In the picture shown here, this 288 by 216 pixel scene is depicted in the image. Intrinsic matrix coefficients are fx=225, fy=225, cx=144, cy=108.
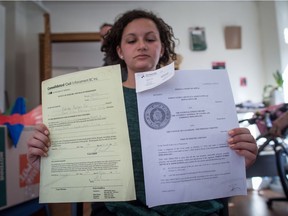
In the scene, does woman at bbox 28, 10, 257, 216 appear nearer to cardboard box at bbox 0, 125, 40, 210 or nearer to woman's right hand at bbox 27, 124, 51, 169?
woman's right hand at bbox 27, 124, 51, 169

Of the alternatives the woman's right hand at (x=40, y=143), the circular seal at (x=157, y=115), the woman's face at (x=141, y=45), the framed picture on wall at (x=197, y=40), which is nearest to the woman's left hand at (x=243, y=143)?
the circular seal at (x=157, y=115)

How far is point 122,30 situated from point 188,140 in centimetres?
51

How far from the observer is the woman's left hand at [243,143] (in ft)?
1.85

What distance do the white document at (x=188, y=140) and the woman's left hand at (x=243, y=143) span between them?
0.04ft

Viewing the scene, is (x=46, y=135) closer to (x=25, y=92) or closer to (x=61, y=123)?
(x=61, y=123)

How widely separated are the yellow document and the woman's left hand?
0.86 feet

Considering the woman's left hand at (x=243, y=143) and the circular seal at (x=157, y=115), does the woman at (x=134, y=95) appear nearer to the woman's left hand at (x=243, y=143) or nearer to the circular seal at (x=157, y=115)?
the woman's left hand at (x=243, y=143)

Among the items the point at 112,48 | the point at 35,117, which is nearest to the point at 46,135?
the point at 112,48

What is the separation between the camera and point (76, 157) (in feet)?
1.93

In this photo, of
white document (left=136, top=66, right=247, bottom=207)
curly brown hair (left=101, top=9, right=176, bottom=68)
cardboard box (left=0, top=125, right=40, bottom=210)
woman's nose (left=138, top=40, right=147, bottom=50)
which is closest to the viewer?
white document (left=136, top=66, right=247, bottom=207)

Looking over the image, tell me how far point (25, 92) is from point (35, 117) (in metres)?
1.71

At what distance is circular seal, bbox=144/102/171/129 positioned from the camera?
1.89 feet

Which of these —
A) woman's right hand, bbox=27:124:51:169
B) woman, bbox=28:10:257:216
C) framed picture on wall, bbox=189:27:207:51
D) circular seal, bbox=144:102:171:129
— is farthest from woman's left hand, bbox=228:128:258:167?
framed picture on wall, bbox=189:27:207:51

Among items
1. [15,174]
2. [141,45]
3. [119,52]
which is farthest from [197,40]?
[15,174]
